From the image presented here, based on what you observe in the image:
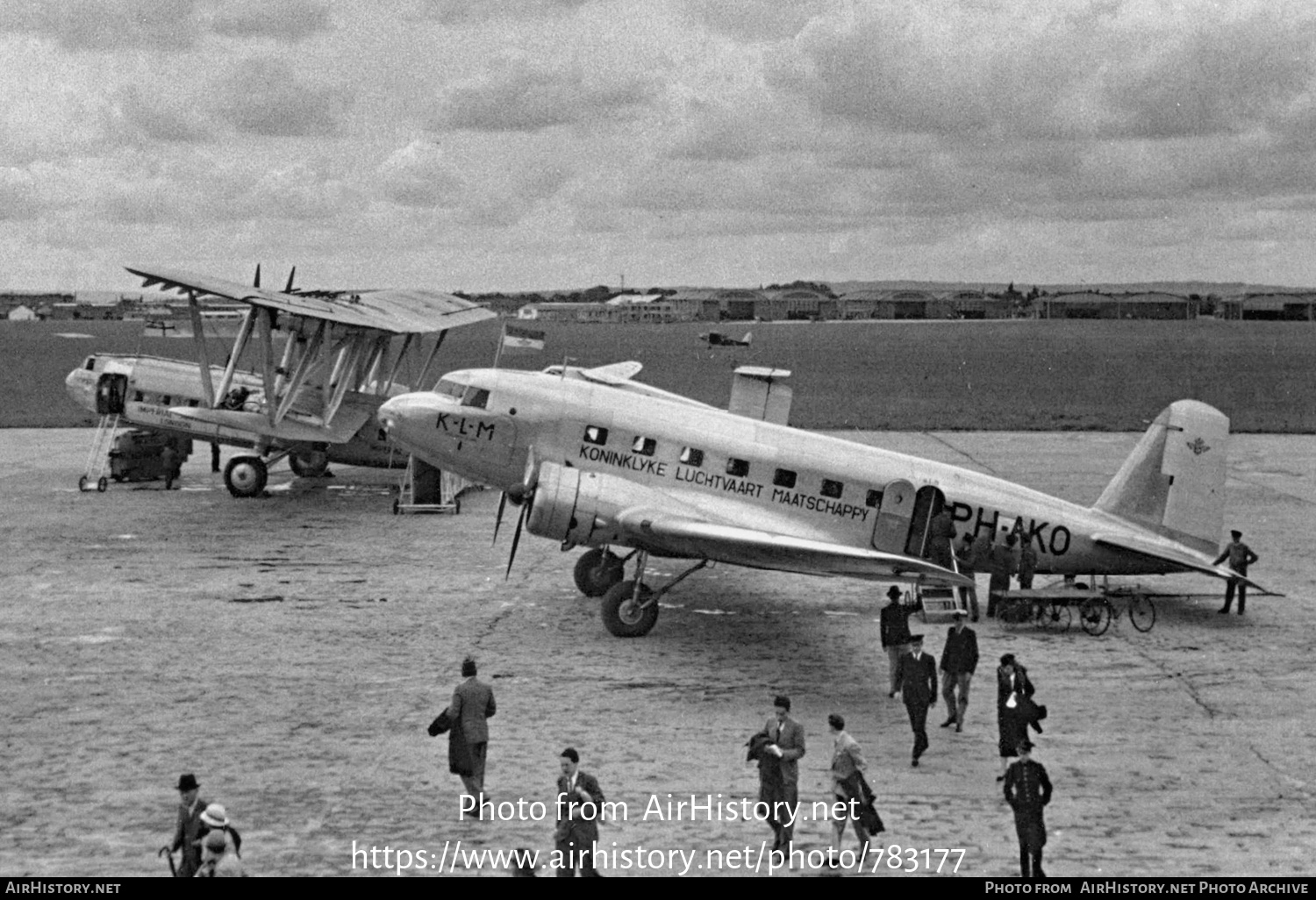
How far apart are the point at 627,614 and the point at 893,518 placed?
5.02 m

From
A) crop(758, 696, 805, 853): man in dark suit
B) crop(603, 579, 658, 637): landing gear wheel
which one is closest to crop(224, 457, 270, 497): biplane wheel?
crop(603, 579, 658, 637): landing gear wheel

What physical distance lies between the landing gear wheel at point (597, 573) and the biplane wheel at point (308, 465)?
55.8 feet

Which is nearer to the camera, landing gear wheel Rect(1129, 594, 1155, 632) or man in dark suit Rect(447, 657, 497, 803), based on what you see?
man in dark suit Rect(447, 657, 497, 803)

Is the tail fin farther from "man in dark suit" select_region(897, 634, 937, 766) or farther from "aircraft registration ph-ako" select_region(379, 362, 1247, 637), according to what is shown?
"man in dark suit" select_region(897, 634, 937, 766)

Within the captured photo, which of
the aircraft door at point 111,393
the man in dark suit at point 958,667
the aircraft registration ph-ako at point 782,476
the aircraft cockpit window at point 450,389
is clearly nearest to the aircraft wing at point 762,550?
the aircraft registration ph-ako at point 782,476

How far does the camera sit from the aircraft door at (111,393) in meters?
38.5

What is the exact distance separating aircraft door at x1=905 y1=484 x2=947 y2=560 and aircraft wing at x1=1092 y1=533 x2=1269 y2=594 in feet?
9.63

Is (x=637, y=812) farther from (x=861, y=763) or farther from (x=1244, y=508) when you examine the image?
(x=1244, y=508)

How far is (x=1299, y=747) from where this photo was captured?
55.8 feet

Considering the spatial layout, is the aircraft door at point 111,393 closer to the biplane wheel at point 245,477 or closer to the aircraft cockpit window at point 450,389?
the biplane wheel at point 245,477

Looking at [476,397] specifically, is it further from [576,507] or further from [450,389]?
[576,507]

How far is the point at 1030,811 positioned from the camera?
12562mm

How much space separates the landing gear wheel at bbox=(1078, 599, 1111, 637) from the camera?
23188 millimetres

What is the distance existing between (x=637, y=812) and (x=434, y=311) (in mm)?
31193
